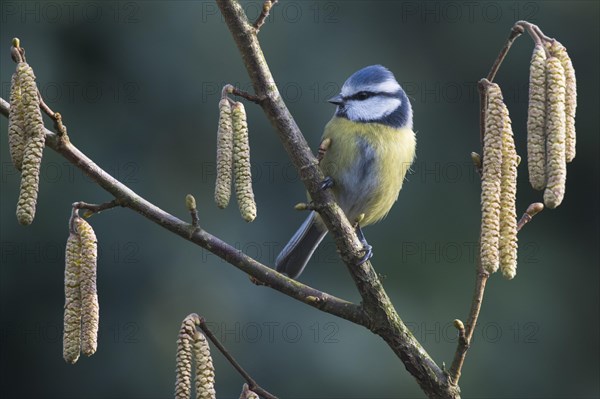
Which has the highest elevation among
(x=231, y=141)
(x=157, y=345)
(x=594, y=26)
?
(x=594, y=26)

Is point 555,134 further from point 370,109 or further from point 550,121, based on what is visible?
point 370,109

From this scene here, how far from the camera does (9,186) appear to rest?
3.96 metres

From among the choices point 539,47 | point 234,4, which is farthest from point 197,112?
point 539,47

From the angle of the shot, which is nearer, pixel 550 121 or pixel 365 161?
pixel 550 121

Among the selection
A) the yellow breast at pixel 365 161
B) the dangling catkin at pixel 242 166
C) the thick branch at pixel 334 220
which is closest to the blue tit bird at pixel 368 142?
the yellow breast at pixel 365 161

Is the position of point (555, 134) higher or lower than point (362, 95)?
lower

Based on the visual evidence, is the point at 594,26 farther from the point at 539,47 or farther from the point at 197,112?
the point at 539,47

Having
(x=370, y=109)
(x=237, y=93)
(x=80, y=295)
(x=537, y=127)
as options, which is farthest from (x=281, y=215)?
(x=537, y=127)

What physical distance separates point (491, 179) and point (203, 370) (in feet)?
1.64

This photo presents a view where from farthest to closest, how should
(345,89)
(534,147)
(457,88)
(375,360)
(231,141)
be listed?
(457,88) < (375,360) < (345,89) < (231,141) < (534,147)

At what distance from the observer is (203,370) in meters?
1.33

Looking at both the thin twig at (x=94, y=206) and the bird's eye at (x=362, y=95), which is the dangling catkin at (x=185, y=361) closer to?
the thin twig at (x=94, y=206)

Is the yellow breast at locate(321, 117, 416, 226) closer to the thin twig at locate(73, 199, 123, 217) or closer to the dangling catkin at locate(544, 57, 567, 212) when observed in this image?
the thin twig at locate(73, 199, 123, 217)

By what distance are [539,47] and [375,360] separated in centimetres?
276
